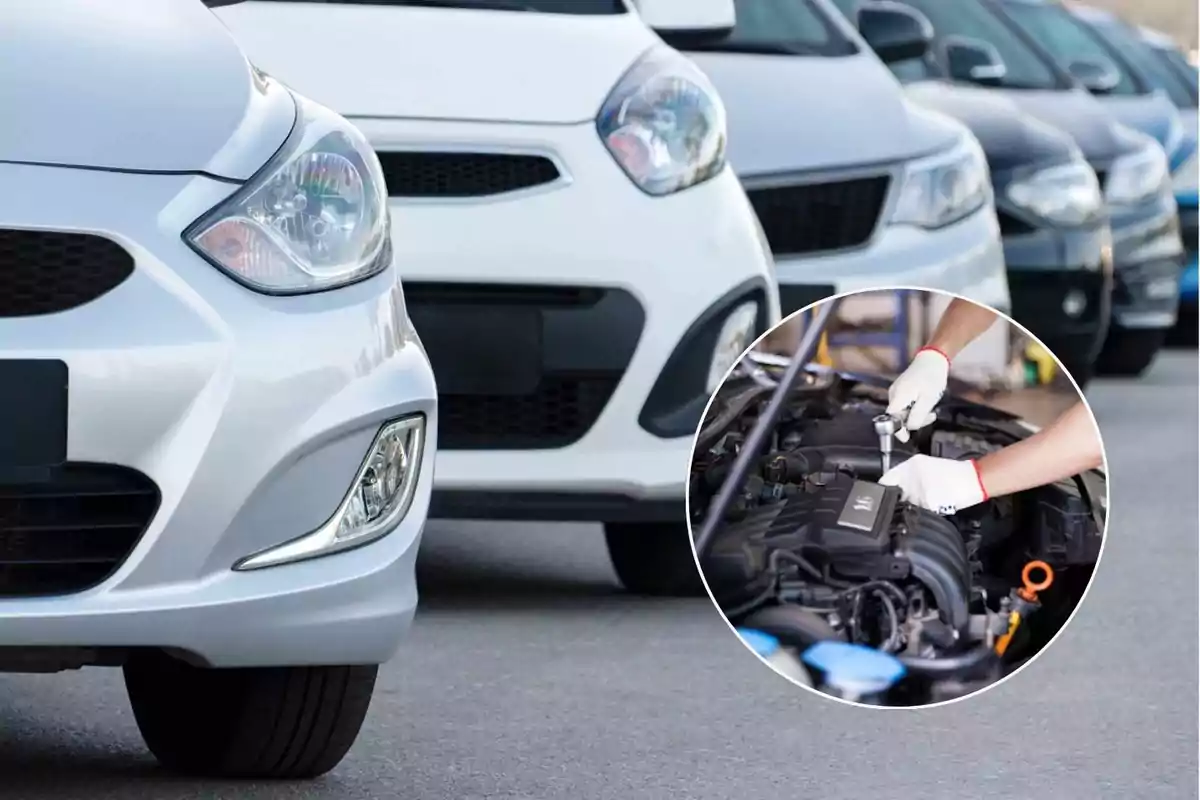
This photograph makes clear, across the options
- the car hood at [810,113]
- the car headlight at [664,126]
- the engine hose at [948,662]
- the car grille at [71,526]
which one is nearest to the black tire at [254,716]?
the car grille at [71,526]

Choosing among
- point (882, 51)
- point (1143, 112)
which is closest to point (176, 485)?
point (882, 51)

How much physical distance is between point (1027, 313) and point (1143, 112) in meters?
5.22

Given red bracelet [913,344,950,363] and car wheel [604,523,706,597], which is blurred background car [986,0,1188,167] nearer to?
car wheel [604,523,706,597]

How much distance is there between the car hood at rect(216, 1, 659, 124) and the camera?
18.3 feet

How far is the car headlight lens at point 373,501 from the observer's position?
11.8ft

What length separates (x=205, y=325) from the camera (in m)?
3.47

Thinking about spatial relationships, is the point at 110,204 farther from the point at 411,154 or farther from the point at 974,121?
the point at 974,121

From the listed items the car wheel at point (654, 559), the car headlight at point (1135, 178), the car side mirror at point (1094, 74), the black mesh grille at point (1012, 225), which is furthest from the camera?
the car side mirror at point (1094, 74)

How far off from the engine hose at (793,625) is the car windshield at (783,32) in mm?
4254

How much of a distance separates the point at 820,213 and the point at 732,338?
164cm

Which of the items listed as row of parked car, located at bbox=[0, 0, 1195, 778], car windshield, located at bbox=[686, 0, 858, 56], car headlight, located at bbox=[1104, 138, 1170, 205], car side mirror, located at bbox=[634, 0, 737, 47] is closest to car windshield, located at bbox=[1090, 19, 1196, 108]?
car headlight, located at bbox=[1104, 138, 1170, 205]

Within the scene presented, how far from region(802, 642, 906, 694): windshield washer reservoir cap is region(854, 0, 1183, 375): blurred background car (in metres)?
8.04

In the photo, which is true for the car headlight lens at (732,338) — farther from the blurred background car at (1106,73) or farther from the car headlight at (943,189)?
the blurred background car at (1106,73)

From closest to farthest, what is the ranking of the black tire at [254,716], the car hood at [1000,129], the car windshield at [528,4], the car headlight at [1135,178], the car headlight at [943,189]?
the black tire at [254,716] < the car windshield at [528,4] < the car headlight at [943,189] < the car hood at [1000,129] < the car headlight at [1135,178]
